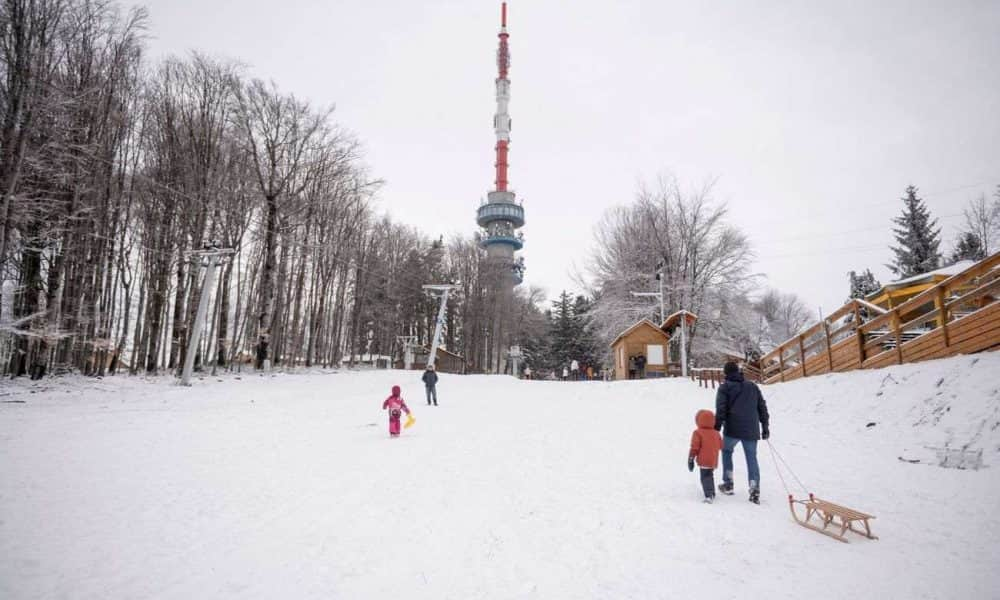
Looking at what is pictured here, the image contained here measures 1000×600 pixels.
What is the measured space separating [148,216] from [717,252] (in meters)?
32.4

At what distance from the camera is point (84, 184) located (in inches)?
608

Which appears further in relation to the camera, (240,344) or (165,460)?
(240,344)

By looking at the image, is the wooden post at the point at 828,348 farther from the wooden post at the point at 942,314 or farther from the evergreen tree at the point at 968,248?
the evergreen tree at the point at 968,248

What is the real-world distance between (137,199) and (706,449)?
25085 millimetres

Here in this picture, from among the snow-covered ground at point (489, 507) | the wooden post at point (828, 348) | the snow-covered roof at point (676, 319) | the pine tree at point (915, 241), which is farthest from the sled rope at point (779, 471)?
the pine tree at point (915, 241)

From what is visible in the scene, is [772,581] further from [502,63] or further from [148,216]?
[502,63]

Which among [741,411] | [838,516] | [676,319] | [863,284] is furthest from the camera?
[863,284]

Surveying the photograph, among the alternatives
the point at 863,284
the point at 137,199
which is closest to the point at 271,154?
the point at 137,199

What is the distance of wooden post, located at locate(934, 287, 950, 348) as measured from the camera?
28.3 feet

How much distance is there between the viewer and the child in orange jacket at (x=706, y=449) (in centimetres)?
539

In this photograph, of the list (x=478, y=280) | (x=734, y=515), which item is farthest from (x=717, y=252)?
(x=734, y=515)

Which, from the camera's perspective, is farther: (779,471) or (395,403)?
(395,403)

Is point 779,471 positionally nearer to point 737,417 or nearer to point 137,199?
point 737,417

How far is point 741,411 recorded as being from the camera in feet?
18.7
